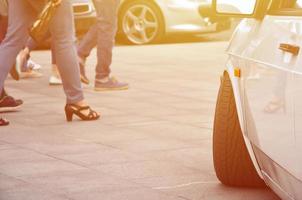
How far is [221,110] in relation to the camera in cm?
546

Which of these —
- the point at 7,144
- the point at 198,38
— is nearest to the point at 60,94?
the point at 7,144

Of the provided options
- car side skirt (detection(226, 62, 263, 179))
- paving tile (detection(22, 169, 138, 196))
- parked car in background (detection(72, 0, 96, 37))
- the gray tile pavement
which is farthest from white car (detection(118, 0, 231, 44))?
car side skirt (detection(226, 62, 263, 179))

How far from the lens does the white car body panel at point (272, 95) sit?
3.97m

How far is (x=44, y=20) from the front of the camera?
7.71 meters

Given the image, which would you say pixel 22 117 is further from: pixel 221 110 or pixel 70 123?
pixel 221 110

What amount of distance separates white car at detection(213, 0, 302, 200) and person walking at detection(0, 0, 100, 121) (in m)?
2.58

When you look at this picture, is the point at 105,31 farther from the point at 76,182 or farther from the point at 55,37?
the point at 76,182

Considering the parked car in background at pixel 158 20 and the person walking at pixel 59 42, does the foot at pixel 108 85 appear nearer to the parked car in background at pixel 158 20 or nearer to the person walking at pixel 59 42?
the person walking at pixel 59 42

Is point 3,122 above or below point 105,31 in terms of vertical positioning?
below

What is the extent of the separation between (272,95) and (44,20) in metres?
3.67

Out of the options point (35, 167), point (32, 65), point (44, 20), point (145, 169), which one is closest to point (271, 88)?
point (145, 169)

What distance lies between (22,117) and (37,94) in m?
1.55

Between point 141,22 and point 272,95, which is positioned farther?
point 141,22

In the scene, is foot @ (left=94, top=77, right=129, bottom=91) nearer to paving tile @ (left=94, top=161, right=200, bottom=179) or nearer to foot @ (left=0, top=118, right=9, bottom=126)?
foot @ (left=0, top=118, right=9, bottom=126)
